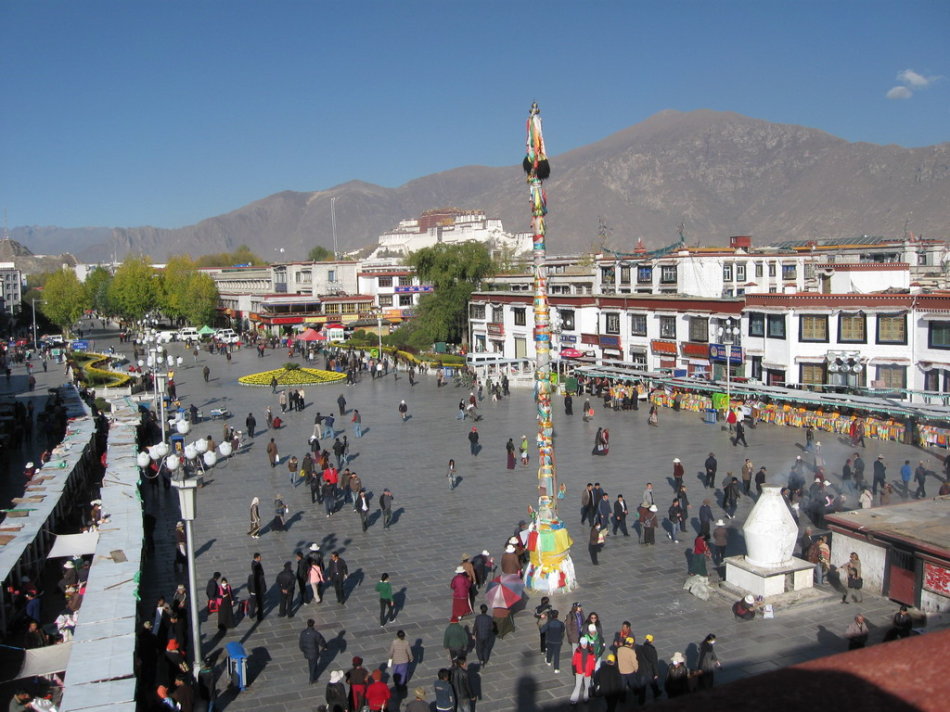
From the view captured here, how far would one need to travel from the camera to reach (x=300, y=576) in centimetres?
1468

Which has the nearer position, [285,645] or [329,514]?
[285,645]

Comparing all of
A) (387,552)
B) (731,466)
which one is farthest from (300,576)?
(731,466)

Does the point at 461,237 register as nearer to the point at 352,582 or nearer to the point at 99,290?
the point at 99,290

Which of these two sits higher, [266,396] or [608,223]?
[608,223]

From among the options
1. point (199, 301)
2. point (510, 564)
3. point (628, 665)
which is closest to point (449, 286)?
point (199, 301)

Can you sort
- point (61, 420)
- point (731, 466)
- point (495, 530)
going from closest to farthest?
point (495, 530)
point (731, 466)
point (61, 420)

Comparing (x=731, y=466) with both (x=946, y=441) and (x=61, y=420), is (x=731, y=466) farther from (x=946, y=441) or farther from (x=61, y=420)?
(x=61, y=420)

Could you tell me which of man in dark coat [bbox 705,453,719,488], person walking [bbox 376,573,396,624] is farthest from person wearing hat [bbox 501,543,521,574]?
man in dark coat [bbox 705,453,719,488]

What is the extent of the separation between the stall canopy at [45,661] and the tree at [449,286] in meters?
51.2

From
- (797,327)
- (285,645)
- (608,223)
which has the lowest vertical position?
(285,645)

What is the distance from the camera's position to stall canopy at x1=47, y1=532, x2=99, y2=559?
15266 mm

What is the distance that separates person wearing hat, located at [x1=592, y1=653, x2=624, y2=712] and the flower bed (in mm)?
35019

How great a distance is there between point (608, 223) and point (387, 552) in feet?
499

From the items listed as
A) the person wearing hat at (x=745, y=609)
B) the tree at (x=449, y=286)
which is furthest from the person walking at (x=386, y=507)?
the tree at (x=449, y=286)
